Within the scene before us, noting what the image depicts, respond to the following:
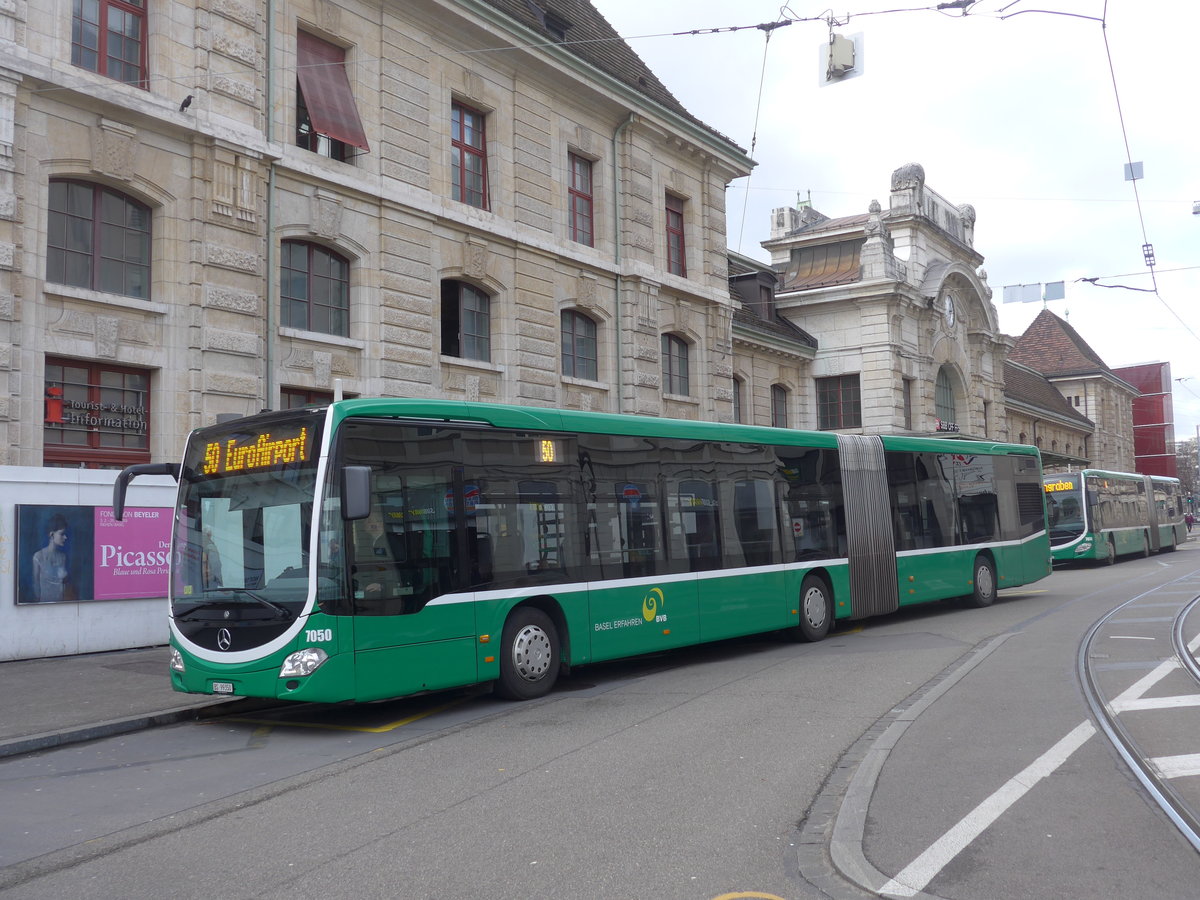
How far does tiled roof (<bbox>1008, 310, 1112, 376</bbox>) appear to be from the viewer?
250 ft

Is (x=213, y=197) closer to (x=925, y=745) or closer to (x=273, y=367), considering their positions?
(x=273, y=367)

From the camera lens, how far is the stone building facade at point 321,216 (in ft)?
47.1

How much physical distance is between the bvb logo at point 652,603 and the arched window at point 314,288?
8.30 metres

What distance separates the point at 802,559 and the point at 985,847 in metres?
9.91

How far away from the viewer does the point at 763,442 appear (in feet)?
48.8

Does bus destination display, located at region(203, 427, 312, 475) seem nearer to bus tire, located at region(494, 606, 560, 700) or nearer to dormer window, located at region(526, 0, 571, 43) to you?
bus tire, located at region(494, 606, 560, 700)

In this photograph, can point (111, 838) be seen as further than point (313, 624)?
No

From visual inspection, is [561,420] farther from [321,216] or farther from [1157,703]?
[321,216]

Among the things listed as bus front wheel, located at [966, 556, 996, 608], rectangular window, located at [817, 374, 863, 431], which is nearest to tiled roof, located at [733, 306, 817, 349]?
rectangular window, located at [817, 374, 863, 431]

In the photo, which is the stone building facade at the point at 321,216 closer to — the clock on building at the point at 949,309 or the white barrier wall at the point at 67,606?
the white barrier wall at the point at 67,606

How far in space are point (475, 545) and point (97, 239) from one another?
8.27 metres

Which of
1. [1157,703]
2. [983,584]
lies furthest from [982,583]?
[1157,703]

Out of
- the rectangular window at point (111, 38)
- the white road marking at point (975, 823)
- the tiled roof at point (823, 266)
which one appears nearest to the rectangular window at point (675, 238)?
the rectangular window at point (111, 38)

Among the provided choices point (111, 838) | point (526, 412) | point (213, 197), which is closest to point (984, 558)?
point (526, 412)
